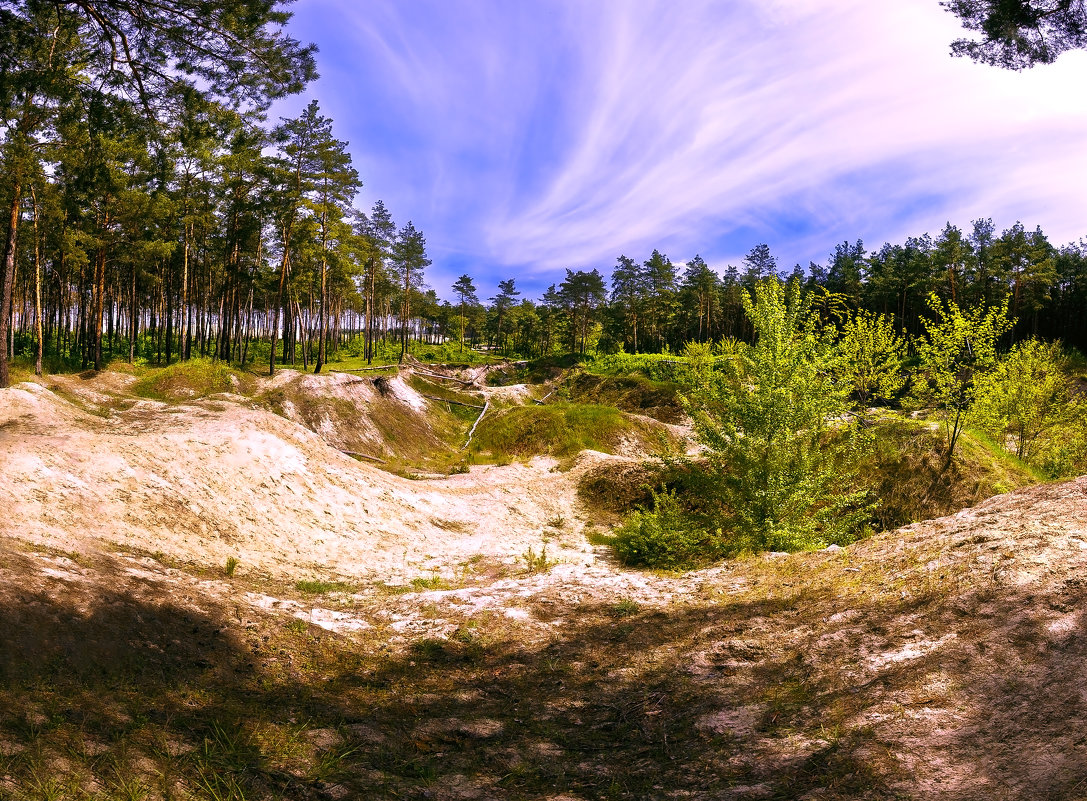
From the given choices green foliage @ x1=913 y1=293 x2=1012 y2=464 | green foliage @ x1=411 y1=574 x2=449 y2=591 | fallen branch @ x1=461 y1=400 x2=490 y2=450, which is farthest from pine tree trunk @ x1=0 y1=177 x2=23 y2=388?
green foliage @ x1=913 y1=293 x2=1012 y2=464

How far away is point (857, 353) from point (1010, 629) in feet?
90.2

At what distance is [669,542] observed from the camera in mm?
13789

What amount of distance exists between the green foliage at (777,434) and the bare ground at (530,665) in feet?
6.96

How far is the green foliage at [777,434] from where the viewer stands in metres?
12.8

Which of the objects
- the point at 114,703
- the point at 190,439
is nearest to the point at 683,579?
Answer: the point at 114,703

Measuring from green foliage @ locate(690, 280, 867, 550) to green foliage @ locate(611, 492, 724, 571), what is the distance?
0.77 metres

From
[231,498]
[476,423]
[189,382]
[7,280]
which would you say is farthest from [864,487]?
[7,280]

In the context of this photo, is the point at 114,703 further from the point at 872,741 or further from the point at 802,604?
the point at 802,604

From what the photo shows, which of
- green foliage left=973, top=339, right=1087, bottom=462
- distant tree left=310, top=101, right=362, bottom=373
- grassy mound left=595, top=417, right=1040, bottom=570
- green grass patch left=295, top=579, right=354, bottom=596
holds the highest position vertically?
distant tree left=310, top=101, right=362, bottom=373

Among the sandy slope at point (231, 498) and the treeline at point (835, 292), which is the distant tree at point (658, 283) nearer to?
the treeline at point (835, 292)

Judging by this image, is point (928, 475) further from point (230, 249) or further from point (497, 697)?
point (230, 249)

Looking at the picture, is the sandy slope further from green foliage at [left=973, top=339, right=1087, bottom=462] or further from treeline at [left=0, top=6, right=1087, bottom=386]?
green foliage at [left=973, top=339, right=1087, bottom=462]

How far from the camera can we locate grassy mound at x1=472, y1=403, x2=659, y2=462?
31453mm

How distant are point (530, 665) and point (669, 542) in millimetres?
7215
